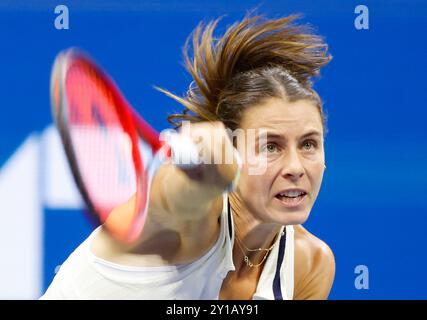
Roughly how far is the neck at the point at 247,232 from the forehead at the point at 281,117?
0.53 ft

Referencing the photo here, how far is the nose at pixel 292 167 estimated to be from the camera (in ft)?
4.35

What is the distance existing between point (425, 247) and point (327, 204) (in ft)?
0.85

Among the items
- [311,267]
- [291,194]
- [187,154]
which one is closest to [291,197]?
[291,194]

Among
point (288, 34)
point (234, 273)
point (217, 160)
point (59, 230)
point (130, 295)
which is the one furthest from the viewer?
point (59, 230)

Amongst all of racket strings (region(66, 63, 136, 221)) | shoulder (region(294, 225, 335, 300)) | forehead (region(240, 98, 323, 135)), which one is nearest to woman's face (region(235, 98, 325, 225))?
forehead (region(240, 98, 323, 135))

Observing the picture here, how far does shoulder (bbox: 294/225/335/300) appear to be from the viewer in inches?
Answer: 60.4

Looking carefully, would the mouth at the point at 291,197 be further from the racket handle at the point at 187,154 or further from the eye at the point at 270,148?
the racket handle at the point at 187,154

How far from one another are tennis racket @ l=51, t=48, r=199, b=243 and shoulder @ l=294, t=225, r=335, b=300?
1.16 ft

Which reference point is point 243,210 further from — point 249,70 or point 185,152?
point 185,152
